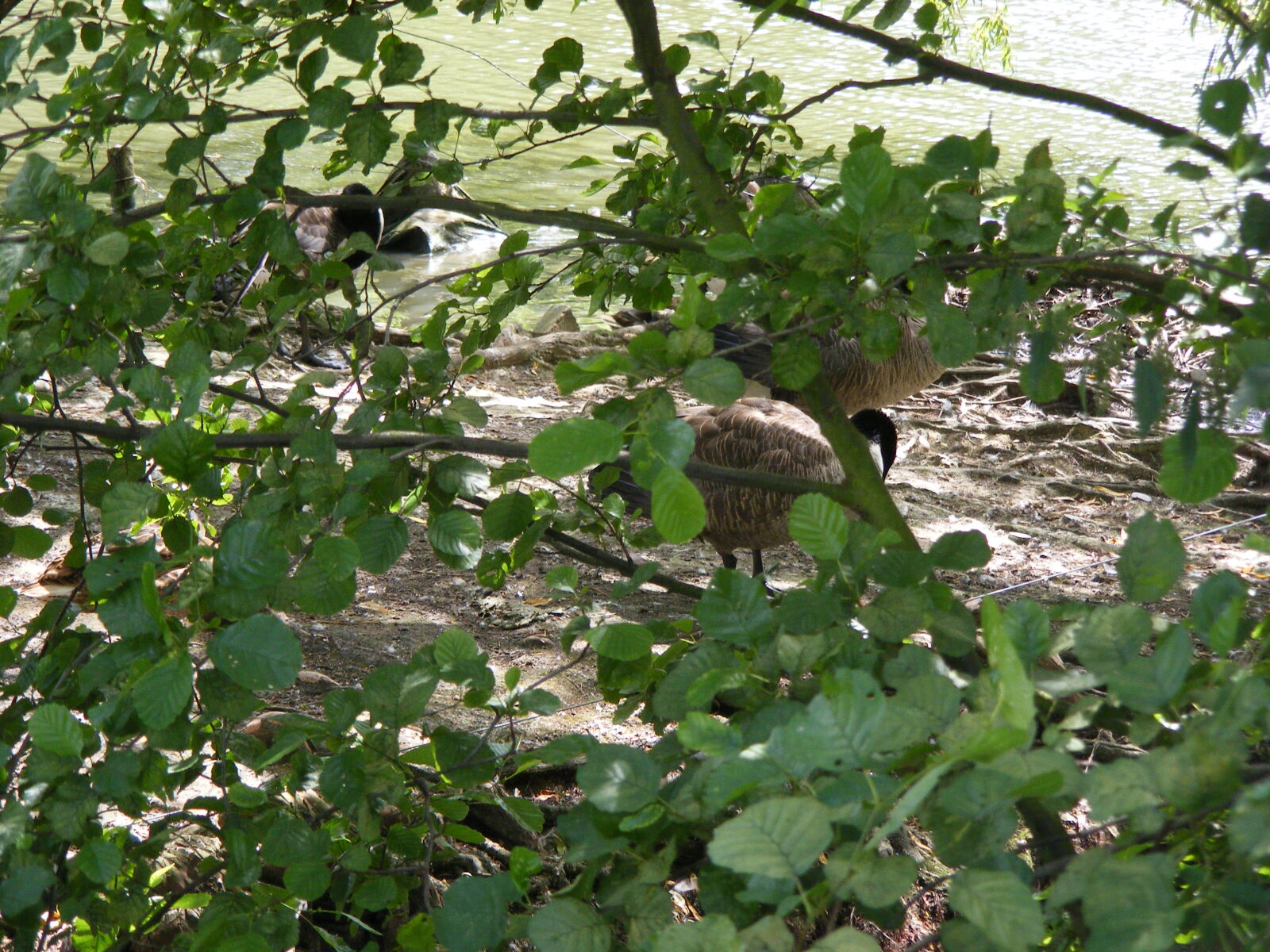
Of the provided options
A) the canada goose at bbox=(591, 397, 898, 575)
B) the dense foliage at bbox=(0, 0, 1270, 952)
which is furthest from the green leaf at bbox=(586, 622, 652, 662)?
the canada goose at bbox=(591, 397, 898, 575)

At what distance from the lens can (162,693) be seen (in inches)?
39.6

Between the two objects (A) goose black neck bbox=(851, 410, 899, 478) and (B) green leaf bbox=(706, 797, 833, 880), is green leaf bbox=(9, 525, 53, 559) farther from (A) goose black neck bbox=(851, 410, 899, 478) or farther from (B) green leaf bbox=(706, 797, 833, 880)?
(A) goose black neck bbox=(851, 410, 899, 478)

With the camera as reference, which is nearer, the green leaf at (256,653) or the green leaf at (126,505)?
the green leaf at (256,653)

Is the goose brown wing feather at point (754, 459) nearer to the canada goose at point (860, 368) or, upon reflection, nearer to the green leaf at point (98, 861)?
the canada goose at point (860, 368)

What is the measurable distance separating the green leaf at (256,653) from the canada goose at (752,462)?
116 inches

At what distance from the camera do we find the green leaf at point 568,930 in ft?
3.15

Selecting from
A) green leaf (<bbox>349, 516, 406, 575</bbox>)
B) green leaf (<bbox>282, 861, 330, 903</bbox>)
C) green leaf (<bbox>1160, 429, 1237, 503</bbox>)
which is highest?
green leaf (<bbox>1160, 429, 1237, 503</bbox>)

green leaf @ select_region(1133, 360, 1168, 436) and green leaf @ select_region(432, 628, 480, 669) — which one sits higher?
green leaf @ select_region(1133, 360, 1168, 436)

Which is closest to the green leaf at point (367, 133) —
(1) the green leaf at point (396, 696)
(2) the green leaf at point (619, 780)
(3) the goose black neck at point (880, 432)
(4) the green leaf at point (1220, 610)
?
(1) the green leaf at point (396, 696)

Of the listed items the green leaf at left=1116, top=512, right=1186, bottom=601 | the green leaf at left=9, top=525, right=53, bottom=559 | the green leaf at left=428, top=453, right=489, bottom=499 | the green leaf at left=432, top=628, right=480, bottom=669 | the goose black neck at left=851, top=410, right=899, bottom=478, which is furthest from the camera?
the goose black neck at left=851, top=410, right=899, bottom=478

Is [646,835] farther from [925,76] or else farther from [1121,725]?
[925,76]

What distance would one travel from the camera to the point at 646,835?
1034 millimetres

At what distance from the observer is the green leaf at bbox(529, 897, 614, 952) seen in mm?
960

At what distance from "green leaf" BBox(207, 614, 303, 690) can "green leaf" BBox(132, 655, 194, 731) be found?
0.04 metres
